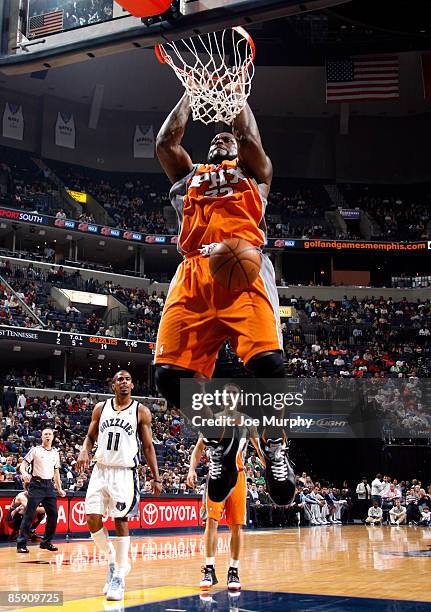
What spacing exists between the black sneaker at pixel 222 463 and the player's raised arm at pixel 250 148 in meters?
1.60

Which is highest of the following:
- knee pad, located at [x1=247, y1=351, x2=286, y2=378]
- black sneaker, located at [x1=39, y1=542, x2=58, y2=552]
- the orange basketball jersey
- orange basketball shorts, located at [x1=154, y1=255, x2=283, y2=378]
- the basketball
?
the orange basketball jersey

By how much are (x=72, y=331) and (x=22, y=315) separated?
209 centimetres

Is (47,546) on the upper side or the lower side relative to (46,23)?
lower

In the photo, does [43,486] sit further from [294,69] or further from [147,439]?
[294,69]

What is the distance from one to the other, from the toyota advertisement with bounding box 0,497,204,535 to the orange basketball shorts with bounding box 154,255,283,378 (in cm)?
1015

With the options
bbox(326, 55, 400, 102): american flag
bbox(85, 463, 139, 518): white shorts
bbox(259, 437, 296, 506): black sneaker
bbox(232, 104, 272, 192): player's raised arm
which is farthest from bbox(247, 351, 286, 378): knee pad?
bbox(326, 55, 400, 102): american flag

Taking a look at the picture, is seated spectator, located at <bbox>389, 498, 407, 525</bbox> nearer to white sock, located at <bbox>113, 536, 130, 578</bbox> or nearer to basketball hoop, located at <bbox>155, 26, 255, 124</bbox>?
white sock, located at <bbox>113, 536, 130, 578</bbox>

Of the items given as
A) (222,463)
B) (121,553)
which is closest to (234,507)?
(121,553)

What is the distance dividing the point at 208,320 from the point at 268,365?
1.50ft

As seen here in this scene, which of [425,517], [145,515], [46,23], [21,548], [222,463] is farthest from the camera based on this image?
[425,517]

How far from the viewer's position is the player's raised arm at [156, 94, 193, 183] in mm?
4855

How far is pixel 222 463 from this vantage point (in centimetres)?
450

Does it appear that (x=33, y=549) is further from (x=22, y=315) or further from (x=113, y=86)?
(x=113, y=86)

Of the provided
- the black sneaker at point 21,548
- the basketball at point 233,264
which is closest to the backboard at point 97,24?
the basketball at point 233,264
